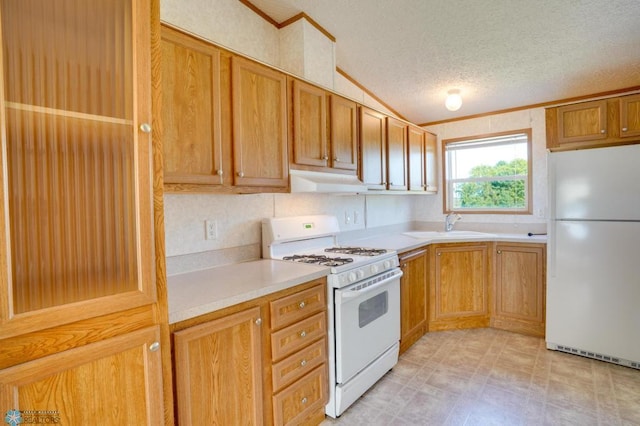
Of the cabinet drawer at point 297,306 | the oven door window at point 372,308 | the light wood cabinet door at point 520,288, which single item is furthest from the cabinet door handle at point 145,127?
the light wood cabinet door at point 520,288

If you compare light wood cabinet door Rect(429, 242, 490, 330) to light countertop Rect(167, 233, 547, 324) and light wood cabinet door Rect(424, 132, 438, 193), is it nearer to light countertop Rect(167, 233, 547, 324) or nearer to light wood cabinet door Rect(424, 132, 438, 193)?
light wood cabinet door Rect(424, 132, 438, 193)

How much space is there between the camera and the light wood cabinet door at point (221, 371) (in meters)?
1.27

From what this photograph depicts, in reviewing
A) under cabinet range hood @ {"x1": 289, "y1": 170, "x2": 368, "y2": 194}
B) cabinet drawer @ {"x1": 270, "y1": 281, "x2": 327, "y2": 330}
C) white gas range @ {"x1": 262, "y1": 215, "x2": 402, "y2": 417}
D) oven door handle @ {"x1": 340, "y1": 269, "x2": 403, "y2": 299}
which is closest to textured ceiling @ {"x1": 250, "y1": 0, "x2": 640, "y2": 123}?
under cabinet range hood @ {"x1": 289, "y1": 170, "x2": 368, "y2": 194}

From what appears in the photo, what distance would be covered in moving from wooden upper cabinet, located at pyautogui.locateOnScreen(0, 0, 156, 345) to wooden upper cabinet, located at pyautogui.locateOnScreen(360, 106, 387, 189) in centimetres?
193

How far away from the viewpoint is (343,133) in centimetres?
253

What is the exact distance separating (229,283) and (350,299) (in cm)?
77

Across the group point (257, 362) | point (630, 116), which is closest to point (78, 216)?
point (257, 362)

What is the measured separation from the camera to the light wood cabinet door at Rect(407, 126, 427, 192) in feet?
11.3

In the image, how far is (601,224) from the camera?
8.24 ft

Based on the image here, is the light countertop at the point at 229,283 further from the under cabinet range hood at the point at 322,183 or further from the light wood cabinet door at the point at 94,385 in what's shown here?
the under cabinet range hood at the point at 322,183

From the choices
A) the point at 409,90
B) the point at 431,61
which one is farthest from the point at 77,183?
the point at 409,90

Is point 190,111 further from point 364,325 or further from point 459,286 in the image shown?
point 459,286

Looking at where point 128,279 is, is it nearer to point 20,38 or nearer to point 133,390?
point 133,390

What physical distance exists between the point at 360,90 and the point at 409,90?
517 mm
